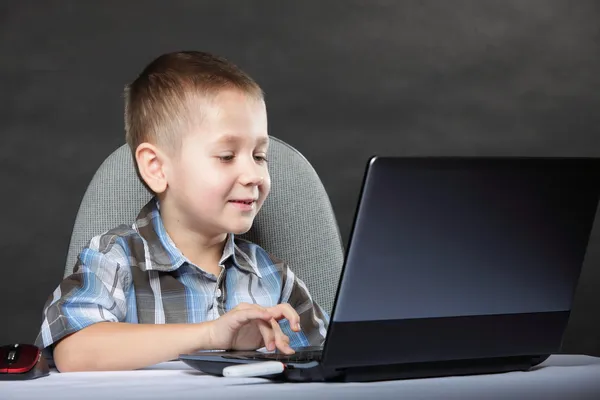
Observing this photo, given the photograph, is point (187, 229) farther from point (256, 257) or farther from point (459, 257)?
point (459, 257)

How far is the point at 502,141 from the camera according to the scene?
3.09 m

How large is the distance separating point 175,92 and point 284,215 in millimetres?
339

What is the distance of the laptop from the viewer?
33.3 inches

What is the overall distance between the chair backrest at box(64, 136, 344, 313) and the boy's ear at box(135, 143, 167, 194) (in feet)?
0.49

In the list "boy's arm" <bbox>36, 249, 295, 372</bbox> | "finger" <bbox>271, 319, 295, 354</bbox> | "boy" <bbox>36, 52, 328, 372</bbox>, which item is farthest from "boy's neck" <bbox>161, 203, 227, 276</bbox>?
"finger" <bbox>271, 319, 295, 354</bbox>

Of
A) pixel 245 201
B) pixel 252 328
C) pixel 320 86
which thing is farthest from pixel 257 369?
pixel 320 86

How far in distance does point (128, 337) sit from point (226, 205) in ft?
1.09

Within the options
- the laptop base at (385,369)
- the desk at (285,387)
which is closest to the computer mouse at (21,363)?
the desk at (285,387)

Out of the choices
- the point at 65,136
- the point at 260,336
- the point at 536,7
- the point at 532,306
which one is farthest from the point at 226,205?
the point at 536,7

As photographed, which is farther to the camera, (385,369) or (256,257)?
(256,257)

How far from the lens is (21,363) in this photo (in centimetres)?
98

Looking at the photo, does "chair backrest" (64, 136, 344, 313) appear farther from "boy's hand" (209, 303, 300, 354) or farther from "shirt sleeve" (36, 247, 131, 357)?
"boy's hand" (209, 303, 300, 354)

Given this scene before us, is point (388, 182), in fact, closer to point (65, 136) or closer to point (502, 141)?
point (65, 136)

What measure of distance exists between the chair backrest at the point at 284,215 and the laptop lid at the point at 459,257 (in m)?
0.77
